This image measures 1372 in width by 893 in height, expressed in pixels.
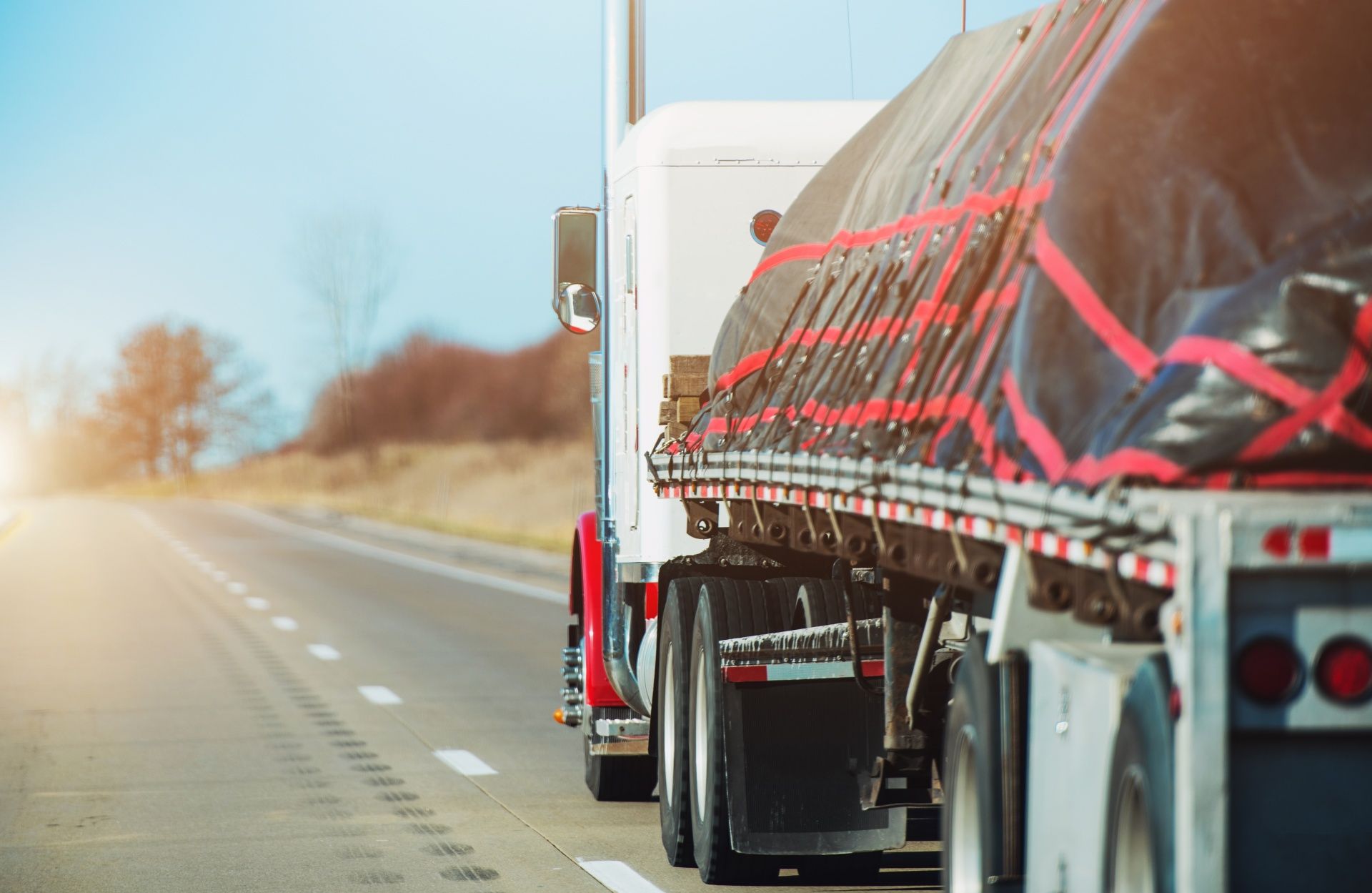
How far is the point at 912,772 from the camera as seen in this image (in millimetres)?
7234

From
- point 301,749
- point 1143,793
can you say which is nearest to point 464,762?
point 301,749

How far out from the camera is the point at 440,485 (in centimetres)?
7325

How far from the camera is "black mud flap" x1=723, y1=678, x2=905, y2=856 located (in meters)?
7.59

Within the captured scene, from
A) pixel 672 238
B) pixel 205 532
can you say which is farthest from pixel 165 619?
pixel 205 532

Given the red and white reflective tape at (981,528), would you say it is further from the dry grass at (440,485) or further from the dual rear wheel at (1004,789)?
the dry grass at (440,485)

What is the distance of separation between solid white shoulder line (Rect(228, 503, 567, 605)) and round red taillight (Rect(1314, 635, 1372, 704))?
68.5 feet

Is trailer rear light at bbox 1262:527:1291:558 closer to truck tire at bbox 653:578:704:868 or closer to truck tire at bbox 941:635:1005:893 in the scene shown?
truck tire at bbox 941:635:1005:893

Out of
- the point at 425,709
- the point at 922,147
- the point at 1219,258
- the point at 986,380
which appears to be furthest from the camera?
the point at 425,709

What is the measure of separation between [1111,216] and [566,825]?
→ 5269 mm

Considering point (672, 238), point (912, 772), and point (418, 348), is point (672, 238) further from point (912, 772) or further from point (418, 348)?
point (418, 348)

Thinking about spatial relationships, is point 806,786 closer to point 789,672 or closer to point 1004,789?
point 789,672

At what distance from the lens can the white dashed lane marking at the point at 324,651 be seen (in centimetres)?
1831

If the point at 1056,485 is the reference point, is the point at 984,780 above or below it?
below

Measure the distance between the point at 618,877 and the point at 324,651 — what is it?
36.3ft
